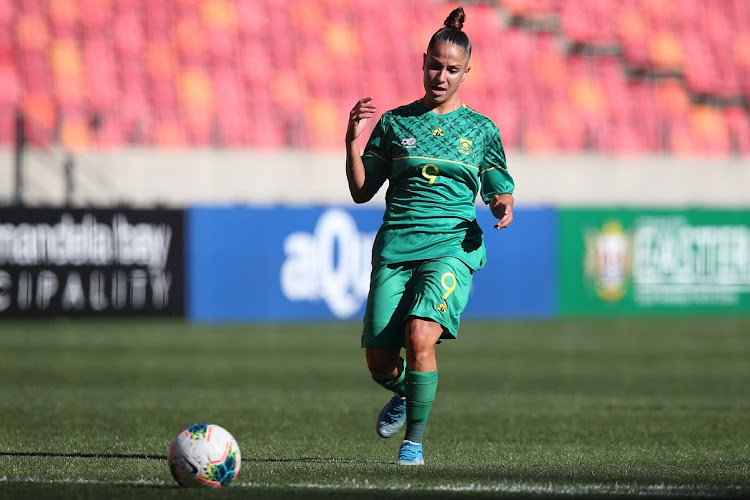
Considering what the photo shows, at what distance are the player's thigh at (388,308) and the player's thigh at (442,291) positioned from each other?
0.09 m

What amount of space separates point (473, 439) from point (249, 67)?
1353 centimetres

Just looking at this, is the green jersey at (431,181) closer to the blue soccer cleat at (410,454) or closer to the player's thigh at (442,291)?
the player's thigh at (442,291)

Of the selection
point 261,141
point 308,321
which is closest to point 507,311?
point 308,321

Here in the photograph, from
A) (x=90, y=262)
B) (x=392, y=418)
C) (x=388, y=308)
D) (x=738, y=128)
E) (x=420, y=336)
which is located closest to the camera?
Result: (x=420, y=336)

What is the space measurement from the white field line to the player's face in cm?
198

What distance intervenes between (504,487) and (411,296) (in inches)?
48.9

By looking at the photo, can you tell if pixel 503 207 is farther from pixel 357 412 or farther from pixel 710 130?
pixel 710 130

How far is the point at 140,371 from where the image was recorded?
12.1m

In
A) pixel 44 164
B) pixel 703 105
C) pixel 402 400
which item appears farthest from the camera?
pixel 703 105

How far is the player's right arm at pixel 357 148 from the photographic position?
6293 millimetres

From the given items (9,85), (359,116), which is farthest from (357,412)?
(9,85)

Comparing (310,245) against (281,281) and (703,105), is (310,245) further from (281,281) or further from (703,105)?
(703,105)

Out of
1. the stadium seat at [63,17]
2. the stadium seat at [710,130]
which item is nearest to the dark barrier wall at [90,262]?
the stadium seat at [63,17]

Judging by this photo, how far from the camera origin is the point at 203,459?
5359 millimetres
